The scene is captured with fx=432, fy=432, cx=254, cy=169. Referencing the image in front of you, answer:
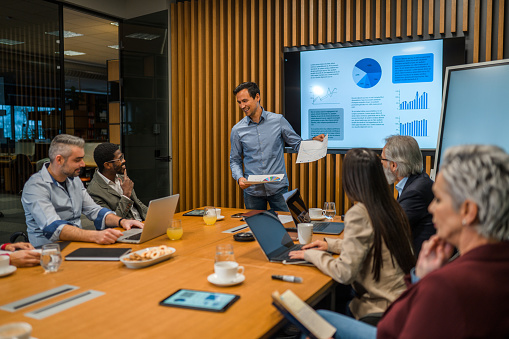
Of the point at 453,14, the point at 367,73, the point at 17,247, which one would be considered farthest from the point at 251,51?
the point at 17,247

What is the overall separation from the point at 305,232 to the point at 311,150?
1682 mm

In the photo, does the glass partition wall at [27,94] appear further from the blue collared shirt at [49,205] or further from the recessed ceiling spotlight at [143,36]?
the blue collared shirt at [49,205]

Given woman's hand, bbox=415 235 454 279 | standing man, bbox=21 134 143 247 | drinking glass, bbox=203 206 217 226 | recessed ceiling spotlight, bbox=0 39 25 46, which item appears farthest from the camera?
recessed ceiling spotlight, bbox=0 39 25 46

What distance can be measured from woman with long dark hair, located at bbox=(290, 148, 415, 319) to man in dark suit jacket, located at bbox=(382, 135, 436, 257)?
54 centimetres

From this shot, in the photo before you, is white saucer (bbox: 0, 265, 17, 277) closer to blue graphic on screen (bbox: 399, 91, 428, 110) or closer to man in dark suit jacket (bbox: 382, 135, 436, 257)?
man in dark suit jacket (bbox: 382, 135, 436, 257)

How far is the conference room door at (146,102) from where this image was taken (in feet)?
18.7

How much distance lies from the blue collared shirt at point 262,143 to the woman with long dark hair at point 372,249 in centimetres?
232

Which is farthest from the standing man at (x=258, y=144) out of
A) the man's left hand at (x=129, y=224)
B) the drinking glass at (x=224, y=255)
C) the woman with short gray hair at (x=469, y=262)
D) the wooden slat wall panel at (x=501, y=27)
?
the woman with short gray hair at (x=469, y=262)

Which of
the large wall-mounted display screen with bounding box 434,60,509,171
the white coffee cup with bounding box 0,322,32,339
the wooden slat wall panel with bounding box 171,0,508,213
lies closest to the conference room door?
the wooden slat wall panel with bounding box 171,0,508,213

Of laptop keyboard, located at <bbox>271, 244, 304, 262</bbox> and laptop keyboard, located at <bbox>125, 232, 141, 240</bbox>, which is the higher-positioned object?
laptop keyboard, located at <bbox>125, 232, 141, 240</bbox>

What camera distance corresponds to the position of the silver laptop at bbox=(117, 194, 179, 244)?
2.43 m

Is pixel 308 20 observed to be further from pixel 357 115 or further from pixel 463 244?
pixel 463 244

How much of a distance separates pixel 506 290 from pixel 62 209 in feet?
8.48

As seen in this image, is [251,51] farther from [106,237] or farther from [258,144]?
[106,237]
